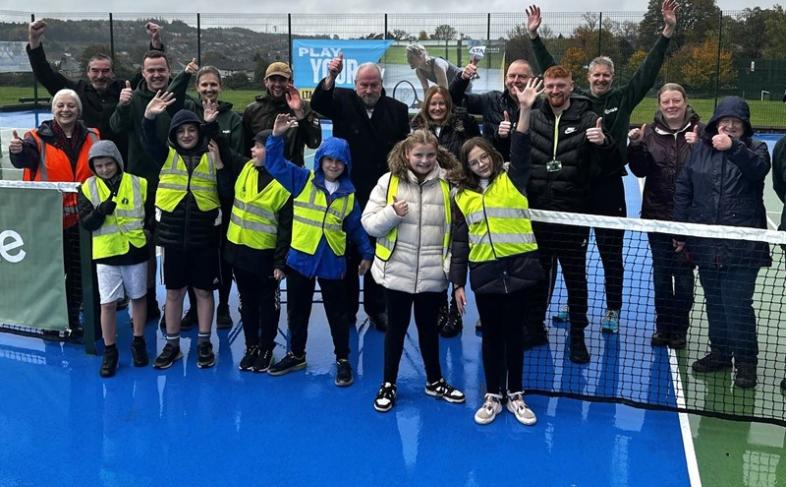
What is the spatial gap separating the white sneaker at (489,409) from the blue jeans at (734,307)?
5.71ft

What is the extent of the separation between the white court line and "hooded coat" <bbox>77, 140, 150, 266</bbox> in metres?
3.81

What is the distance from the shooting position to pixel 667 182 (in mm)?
5336

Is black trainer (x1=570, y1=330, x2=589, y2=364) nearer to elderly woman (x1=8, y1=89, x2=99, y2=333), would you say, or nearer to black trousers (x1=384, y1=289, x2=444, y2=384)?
black trousers (x1=384, y1=289, x2=444, y2=384)

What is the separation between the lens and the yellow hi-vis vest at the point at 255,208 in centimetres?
496

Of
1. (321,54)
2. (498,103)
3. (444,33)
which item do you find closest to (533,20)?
(498,103)

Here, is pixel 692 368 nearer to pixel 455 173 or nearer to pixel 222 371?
pixel 455 173

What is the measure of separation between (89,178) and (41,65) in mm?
1599

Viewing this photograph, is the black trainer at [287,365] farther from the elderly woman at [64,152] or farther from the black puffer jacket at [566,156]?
the black puffer jacket at [566,156]

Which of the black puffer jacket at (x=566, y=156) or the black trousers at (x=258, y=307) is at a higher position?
the black puffer jacket at (x=566, y=156)

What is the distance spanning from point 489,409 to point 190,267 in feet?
7.54

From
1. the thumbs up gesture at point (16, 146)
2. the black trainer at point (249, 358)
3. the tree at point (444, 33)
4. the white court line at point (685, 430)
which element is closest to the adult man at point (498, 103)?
the white court line at point (685, 430)

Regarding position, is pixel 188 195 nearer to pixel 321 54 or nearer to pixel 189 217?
pixel 189 217

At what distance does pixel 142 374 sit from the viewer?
5.18 metres

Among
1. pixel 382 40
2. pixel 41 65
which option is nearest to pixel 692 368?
pixel 41 65
